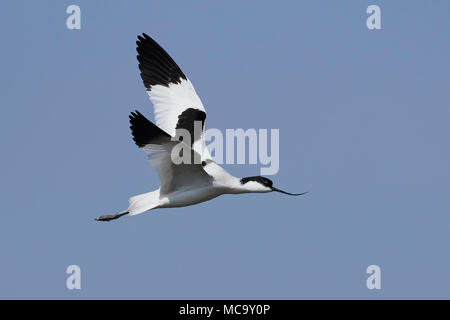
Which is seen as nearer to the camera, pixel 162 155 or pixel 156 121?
pixel 162 155

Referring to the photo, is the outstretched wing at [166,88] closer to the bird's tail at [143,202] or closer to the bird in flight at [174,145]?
the bird in flight at [174,145]

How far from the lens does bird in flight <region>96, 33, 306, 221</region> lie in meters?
12.3

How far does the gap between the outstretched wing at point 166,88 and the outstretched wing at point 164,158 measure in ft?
6.91

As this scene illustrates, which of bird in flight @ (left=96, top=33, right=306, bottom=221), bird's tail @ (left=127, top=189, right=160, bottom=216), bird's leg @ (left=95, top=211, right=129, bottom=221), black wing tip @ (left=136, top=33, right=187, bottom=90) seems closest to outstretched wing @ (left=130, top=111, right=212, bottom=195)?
bird in flight @ (left=96, top=33, right=306, bottom=221)

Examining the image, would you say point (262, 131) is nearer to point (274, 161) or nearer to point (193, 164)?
point (274, 161)

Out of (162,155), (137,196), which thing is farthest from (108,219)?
(162,155)

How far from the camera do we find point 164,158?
12602mm

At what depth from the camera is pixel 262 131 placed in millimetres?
13844

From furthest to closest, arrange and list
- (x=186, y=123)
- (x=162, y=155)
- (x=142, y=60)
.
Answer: (x=142, y=60)
(x=186, y=123)
(x=162, y=155)

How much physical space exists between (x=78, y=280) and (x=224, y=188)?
9.20 feet

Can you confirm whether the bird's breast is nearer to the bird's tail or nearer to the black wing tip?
the bird's tail

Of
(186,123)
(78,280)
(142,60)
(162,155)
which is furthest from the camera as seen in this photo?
(142,60)

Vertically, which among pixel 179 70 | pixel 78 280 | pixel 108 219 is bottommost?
pixel 78 280

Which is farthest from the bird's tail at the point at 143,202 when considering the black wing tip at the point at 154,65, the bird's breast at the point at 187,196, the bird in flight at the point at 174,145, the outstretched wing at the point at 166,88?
the black wing tip at the point at 154,65
